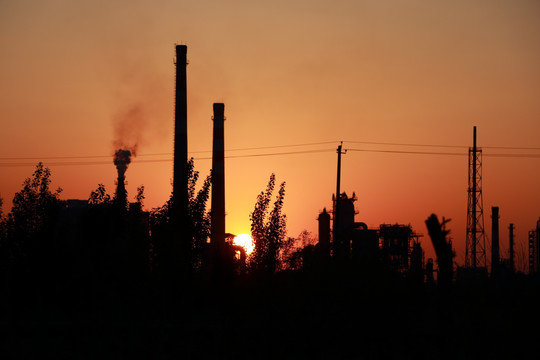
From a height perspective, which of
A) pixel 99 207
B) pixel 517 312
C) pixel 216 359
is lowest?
pixel 216 359

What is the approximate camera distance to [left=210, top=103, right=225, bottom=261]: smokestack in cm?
4481

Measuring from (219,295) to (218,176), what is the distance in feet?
72.3

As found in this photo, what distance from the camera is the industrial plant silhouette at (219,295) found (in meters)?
16.8

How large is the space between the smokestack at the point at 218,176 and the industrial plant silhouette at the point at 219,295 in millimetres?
12395

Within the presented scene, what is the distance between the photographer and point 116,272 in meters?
25.3

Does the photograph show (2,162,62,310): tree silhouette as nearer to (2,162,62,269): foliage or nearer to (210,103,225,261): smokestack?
(2,162,62,269): foliage

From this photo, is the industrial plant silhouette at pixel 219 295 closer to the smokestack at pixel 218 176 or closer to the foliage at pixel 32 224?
the foliage at pixel 32 224

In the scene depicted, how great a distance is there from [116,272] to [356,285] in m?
9.65

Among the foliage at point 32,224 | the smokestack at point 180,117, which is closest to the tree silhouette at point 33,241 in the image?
the foliage at point 32,224

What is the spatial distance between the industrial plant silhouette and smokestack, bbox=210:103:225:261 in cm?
1239

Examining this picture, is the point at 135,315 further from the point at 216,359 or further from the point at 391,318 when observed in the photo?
the point at 391,318

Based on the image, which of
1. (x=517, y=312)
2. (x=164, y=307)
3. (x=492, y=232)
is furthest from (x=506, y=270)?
(x=492, y=232)

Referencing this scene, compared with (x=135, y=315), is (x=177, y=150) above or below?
above

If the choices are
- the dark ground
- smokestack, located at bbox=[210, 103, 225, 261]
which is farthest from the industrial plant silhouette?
smokestack, located at bbox=[210, 103, 225, 261]
